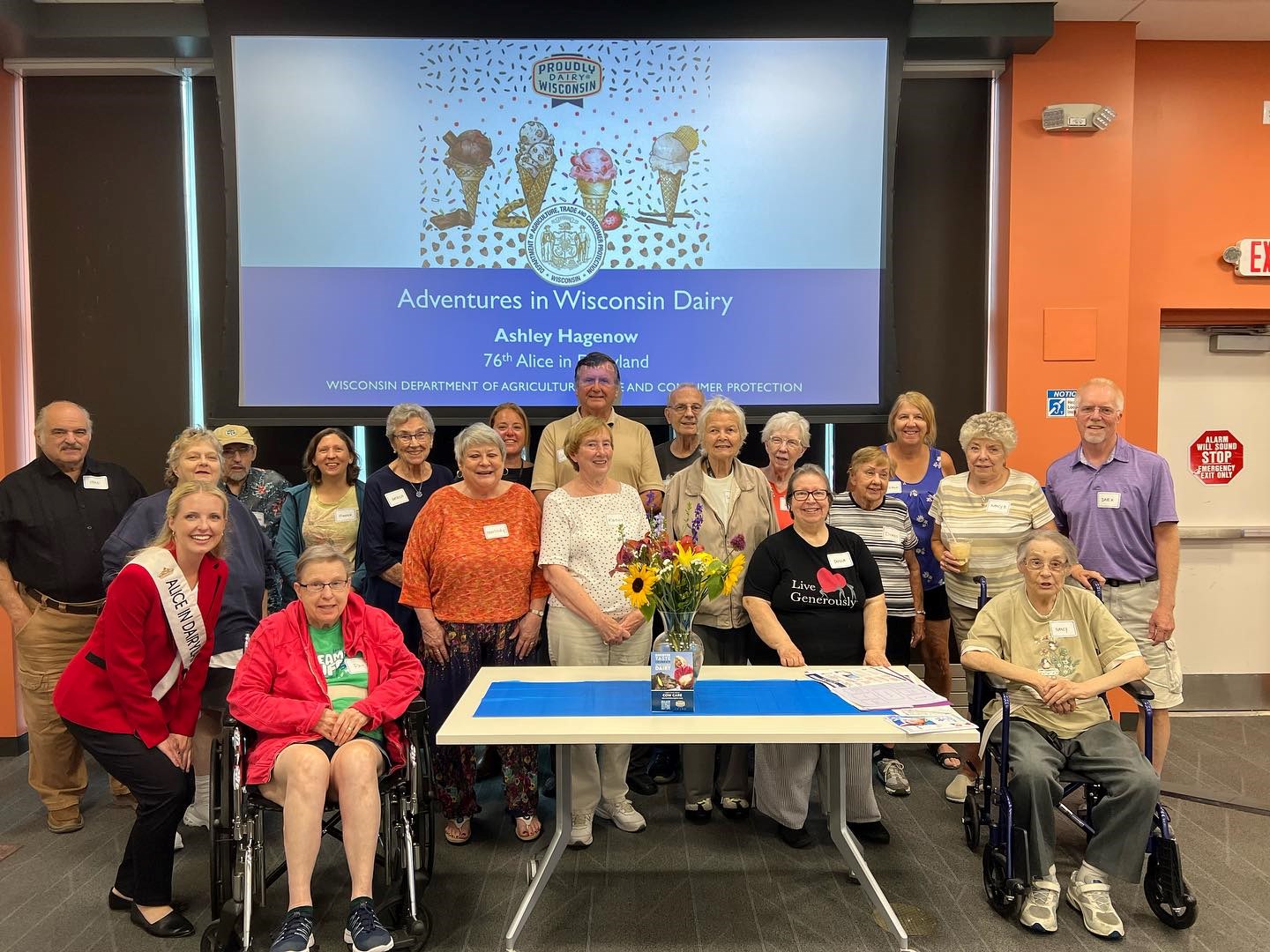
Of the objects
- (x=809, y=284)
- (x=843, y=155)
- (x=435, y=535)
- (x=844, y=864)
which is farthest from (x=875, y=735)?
(x=843, y=155)

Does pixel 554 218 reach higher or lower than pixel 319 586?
higher

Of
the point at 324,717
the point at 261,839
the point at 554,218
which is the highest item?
the point at 554,218

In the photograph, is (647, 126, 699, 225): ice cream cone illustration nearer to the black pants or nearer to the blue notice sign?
the blue notice sign

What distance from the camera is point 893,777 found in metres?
3.45

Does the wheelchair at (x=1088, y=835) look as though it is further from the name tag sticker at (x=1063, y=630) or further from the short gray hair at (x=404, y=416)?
the short gray hair at (x=404, y=416)

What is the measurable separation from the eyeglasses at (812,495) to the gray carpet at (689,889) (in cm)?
126

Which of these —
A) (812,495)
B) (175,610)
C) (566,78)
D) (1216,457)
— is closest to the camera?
(175,610)

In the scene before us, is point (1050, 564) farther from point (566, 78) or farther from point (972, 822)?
point (566, 78)

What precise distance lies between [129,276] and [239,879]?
10.8 feet

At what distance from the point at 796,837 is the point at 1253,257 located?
383cm

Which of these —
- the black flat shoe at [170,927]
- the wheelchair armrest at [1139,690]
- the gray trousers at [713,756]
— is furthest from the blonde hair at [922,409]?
the black flat shoe at [170,927]

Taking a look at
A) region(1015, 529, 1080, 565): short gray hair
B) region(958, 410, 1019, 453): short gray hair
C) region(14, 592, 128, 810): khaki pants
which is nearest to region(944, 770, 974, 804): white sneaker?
region(1015, 529, 1080, 565): short gray hair

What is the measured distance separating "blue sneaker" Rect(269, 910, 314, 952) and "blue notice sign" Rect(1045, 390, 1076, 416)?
12.6ft

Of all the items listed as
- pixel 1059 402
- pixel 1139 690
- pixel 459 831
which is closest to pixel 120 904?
pixel 459 831
